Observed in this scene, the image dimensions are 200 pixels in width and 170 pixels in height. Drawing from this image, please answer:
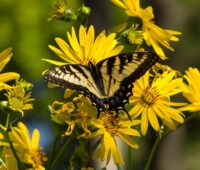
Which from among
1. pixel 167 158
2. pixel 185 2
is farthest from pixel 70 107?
pixel 185 2

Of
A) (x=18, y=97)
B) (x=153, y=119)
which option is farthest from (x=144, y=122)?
(x=18, y=97)

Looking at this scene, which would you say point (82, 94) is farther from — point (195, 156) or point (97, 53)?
Answer: point (195, 156)

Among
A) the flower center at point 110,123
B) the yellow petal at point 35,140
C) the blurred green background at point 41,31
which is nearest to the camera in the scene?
the flower center at point 110,123

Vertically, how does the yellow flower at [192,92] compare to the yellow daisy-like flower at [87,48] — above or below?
below

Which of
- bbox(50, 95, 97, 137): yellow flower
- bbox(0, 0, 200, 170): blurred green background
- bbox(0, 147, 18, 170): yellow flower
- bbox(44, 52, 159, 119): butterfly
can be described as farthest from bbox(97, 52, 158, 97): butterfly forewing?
bbox(0, 0, 200, 170): blurred green background

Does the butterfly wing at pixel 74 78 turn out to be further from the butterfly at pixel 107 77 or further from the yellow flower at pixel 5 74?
the yellow flower at pixel 5 74

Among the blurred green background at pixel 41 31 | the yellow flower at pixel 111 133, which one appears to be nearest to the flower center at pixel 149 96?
the yellow flower at pixel 111 133
